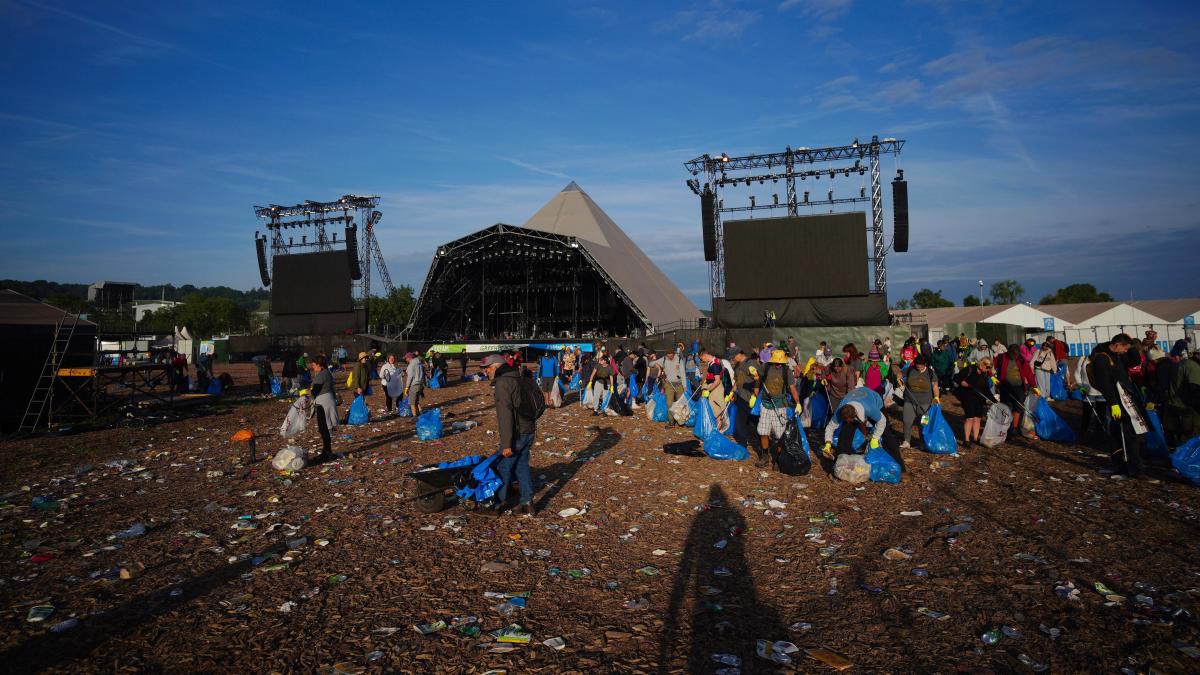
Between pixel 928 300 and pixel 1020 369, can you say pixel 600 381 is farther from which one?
pixel 928 300

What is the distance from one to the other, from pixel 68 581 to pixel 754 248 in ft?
95.2

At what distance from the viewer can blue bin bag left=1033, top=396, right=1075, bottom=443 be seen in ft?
32.3

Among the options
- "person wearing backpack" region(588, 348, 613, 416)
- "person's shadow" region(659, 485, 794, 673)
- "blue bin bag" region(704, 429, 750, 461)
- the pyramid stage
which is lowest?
"person's shadow" region(659, 485, 794, 673)

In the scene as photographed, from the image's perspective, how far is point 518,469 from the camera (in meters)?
6.55

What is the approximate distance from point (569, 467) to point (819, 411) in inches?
184

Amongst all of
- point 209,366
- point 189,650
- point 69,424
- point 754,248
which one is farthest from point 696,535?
point 754,248

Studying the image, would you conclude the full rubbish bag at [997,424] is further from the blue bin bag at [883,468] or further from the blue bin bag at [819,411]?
the blue bin bag at [883,468]

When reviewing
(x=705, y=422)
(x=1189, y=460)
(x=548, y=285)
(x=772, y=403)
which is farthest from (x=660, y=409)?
(x=548, y=285)

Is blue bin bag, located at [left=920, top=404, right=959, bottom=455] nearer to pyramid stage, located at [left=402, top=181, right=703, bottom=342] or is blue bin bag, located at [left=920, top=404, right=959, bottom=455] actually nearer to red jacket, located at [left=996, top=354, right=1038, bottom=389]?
red jacket, located at [left=996, top=354, right=1038, bottom=389]

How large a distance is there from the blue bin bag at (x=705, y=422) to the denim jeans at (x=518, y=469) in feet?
11.7

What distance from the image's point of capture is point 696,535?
6.03 meters

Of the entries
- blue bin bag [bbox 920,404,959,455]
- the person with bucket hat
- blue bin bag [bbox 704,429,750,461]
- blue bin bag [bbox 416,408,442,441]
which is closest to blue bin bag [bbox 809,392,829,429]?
blue bin bag [bbox 920,404,959,455]

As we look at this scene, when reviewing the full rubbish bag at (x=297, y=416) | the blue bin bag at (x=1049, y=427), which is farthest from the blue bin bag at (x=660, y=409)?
the full rubbish bag at (x=297, y=416)

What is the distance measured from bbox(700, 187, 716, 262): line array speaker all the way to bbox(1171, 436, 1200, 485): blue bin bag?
A: 2449 centimetres
